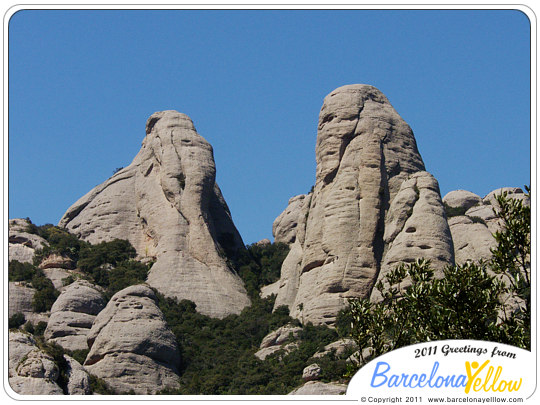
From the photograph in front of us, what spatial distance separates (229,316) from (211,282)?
4080 millimetres

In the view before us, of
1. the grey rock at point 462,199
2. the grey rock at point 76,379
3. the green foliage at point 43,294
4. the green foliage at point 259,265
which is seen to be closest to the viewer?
the grey rock at point 76,379

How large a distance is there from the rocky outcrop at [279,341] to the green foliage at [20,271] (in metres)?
18.6

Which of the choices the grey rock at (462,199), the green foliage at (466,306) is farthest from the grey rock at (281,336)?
the green foliage at (466,306)

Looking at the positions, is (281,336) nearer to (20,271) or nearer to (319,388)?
(319,388)

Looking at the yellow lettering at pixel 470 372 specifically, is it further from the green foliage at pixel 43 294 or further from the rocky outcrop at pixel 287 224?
the rocky outcrop at pixel 287 224

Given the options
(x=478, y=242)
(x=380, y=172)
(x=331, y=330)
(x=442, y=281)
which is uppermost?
(x=380, y=172)

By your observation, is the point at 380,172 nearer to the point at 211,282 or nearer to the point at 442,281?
the point at 211,282

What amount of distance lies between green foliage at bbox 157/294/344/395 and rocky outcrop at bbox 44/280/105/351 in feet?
15.6

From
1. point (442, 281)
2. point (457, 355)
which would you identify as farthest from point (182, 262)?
point (457, 355)

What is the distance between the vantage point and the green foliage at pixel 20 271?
249ft

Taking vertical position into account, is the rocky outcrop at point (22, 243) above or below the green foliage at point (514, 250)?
above

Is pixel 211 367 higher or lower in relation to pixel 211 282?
lower

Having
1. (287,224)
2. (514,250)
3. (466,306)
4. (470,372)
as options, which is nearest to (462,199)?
(287,224)

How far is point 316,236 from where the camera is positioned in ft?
234
